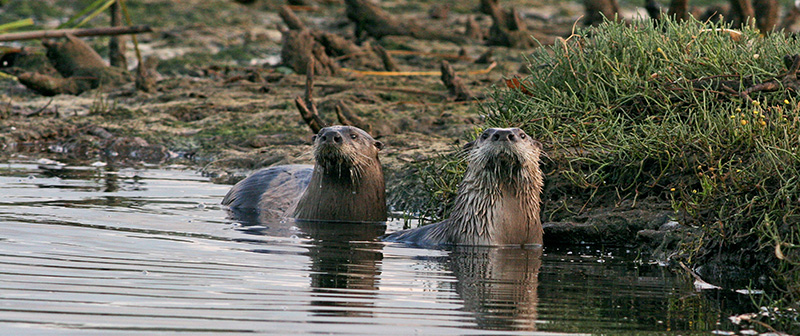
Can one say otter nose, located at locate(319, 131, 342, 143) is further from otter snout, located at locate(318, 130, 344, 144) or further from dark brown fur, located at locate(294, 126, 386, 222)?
dark brown fur, located at locate(294, 126, 386, 222)

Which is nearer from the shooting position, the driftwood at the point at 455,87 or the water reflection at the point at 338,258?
the water reflection at the point at 338,258

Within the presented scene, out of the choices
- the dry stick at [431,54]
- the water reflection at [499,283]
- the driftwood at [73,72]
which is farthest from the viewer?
the dry stick at [431,54]

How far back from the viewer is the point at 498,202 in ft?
20.5

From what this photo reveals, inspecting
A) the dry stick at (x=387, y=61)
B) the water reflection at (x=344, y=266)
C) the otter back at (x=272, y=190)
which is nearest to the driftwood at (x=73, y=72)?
the dry stick at (x=387, y=61)

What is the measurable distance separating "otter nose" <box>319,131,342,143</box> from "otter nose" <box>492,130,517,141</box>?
1.43m

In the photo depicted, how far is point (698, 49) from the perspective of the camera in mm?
6926

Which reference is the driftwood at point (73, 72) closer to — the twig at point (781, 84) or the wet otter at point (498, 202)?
the wet otter at point (498, 202)

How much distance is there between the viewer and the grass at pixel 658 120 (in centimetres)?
571

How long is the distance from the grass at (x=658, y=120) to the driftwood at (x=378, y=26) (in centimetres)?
724

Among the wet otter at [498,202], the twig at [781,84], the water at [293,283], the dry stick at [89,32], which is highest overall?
the dry stick at [89,32]

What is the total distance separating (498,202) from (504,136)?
448 mm

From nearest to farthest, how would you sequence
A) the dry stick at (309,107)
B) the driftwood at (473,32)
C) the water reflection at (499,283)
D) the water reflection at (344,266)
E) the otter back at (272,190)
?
the water reflection at (499,283)
the water reflection at (344,266)
the otter back at (272,190)
the dry stick at (309,107)
the driftwood at (473,32)

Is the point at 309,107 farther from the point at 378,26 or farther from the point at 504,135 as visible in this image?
the point at 378,26

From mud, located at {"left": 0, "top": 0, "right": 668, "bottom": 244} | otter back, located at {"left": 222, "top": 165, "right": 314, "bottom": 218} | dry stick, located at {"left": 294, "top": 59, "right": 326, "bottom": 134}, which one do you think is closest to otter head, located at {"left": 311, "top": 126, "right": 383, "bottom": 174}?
mud, located at {"left": 0, "top": 0, "right": 668, "bottom": 244}
